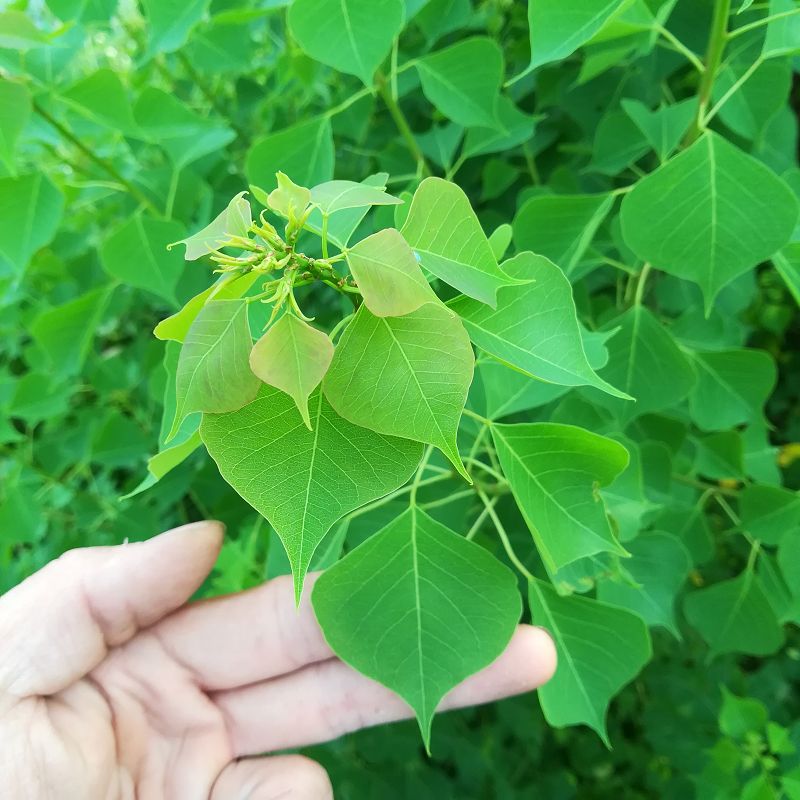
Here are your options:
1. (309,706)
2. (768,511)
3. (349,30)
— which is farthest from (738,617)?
(349,30)

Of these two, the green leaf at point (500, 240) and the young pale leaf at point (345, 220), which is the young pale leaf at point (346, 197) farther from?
the green leaf at point (500, 240)

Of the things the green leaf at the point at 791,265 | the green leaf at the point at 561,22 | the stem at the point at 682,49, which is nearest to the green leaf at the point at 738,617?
the green leaf at the point at 791,265

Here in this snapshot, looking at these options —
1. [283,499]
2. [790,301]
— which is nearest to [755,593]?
[283,499]

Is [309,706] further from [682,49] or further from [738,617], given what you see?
[682,49]

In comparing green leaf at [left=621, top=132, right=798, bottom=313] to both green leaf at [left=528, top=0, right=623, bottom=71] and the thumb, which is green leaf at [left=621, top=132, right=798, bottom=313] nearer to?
green leaf at [left=528, top=0, right=623, bottom=71]

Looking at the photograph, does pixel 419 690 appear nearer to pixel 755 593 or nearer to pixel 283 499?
pixel 283 499

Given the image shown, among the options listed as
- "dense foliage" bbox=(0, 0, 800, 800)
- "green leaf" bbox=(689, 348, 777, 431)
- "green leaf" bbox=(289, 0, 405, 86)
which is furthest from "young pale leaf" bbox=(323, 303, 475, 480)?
"green leaf" bbox=(689, 348, 777, 431)
